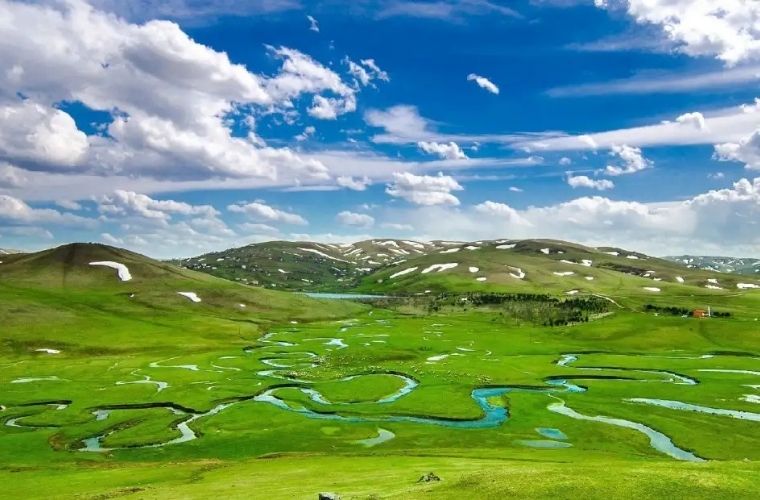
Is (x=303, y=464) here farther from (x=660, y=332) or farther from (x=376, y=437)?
(x=660, y=332)

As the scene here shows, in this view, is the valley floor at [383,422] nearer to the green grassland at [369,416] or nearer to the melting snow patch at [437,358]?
the green grassland at [369,416]

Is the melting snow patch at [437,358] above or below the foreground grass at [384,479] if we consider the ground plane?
below

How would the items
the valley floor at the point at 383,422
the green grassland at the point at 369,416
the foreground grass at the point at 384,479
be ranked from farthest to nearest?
1. the green grassland at the point at 369,416
2. the valley floor at the point at 383,422
3. the foreground grass at the point at 384,479

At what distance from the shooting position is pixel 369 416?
9162cm

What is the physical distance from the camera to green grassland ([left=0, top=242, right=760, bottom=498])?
44.7 metres

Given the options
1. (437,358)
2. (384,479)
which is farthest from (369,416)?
(437,358)

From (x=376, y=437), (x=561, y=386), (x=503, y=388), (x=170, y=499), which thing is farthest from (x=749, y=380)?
(x=170, y=499)

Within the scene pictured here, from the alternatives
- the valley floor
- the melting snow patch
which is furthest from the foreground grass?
the melting snow patch

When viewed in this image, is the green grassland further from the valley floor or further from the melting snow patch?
the melting snow patch

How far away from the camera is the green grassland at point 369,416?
4466cm

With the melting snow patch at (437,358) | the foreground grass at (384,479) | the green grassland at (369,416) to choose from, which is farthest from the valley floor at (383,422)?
the melting snow patch at (437,358)

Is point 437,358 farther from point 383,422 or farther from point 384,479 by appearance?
point 384,479

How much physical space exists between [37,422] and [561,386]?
95.0m

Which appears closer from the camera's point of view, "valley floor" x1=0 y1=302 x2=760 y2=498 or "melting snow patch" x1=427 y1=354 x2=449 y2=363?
"valley floor" x1=0 y1=302 x2=760 y2=498
